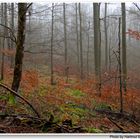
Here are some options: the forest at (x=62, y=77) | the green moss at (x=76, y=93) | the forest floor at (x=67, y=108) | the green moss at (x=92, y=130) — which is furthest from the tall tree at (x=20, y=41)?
the green moss at (x=92, y=130)

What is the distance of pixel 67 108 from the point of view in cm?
562

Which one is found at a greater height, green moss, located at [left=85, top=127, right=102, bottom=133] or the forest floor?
the forest floor

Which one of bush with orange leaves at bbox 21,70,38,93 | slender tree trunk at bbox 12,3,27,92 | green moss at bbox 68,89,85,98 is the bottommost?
green moss at bbox 68,89,85,98

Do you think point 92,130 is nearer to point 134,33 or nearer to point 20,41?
point 20,41

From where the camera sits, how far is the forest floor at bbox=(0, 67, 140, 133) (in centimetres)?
484

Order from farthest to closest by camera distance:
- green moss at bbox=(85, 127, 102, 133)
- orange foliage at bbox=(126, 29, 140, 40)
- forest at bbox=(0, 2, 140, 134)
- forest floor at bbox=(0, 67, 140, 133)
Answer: orange foliage at bbox=(126, 29, 140, 40), forest at bbox=(0, 2, 140, 134), green moss at bbox=(85, 127, 102, 133), forest floor at bbox=(0, 67, 140, 133)

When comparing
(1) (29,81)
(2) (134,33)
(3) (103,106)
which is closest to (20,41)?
(1) (29,81)

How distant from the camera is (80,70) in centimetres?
727

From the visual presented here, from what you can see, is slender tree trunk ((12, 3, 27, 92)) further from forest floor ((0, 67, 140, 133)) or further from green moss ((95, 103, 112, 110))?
green moss ((95, 103, 112, 110))

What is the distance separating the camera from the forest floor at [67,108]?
15.9 feet

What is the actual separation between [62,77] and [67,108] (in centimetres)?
165

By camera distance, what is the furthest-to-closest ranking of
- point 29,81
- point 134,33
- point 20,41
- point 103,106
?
point 134,33 < point 29,81 < point 103,106 < point 20,41

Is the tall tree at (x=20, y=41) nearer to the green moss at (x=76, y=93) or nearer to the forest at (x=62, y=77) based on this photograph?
the forest at (x=62, y=77)

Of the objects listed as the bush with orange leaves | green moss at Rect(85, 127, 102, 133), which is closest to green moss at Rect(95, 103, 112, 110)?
green moss at Rect(85, 127, 102, 133)
